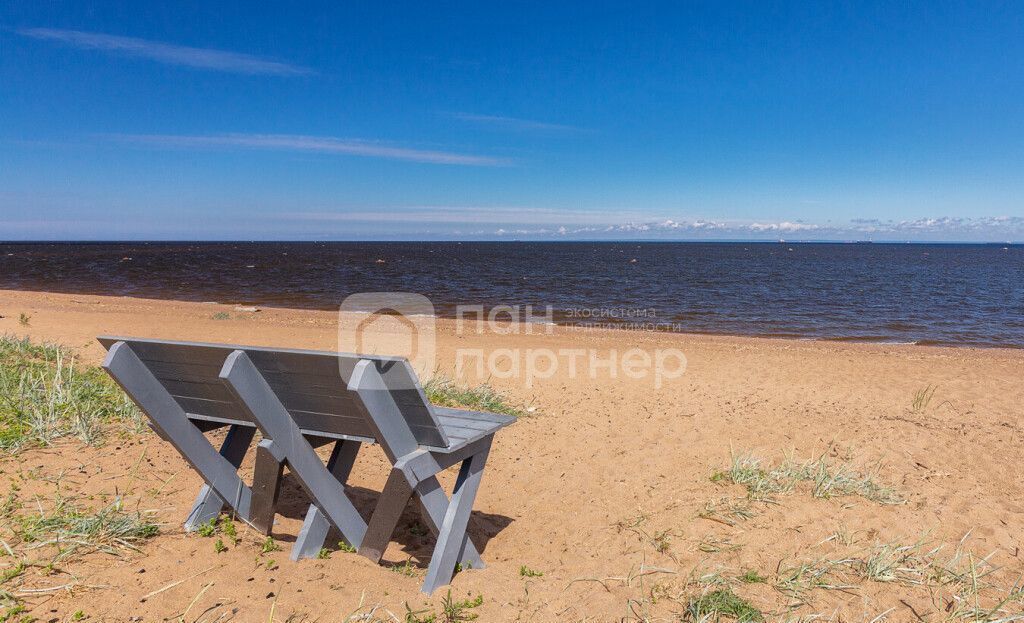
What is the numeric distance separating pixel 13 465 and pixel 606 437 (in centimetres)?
477

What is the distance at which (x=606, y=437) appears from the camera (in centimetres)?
618

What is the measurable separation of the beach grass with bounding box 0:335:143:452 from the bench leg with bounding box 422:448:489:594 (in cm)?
299

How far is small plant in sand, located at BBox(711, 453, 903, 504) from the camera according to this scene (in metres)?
4.27

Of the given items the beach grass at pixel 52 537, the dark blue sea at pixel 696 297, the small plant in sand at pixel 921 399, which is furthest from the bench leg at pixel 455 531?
the dark blue sea at pixel 696 297

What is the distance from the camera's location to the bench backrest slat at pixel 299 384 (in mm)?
2541

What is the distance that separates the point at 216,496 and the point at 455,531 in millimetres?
1421

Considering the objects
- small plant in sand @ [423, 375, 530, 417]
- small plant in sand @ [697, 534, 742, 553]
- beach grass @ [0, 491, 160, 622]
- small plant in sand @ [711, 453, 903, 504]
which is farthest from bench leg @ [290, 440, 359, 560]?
small plant in sand @ [423, 375, 530, 417]

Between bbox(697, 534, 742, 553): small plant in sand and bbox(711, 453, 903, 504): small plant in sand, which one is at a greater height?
bbox(711, 453, 903, 504): small plant in sand

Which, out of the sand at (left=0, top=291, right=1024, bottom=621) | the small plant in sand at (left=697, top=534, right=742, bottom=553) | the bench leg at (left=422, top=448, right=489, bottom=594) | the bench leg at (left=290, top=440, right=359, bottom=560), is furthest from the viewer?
the small plant in sand at (left=697, top=534, right=742, bottom=553)

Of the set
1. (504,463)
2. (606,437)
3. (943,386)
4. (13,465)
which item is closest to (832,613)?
(504,463)

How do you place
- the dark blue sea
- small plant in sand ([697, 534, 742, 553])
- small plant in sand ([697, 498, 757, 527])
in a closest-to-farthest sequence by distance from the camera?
1. small plant in sand ([697, 534, 742, 553])
2. small plant in sand ([697, 498, 757, 527])
3. the dark blue sea

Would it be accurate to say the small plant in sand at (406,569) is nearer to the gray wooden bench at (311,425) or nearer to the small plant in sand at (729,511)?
the gray wooden bench at (311,425)

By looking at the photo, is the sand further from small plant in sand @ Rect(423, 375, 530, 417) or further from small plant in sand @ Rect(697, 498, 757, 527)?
small plant in sand @ Rect(423, 375, 530, 417)

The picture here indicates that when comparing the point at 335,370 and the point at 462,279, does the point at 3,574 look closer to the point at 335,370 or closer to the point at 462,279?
the point at 335,370
